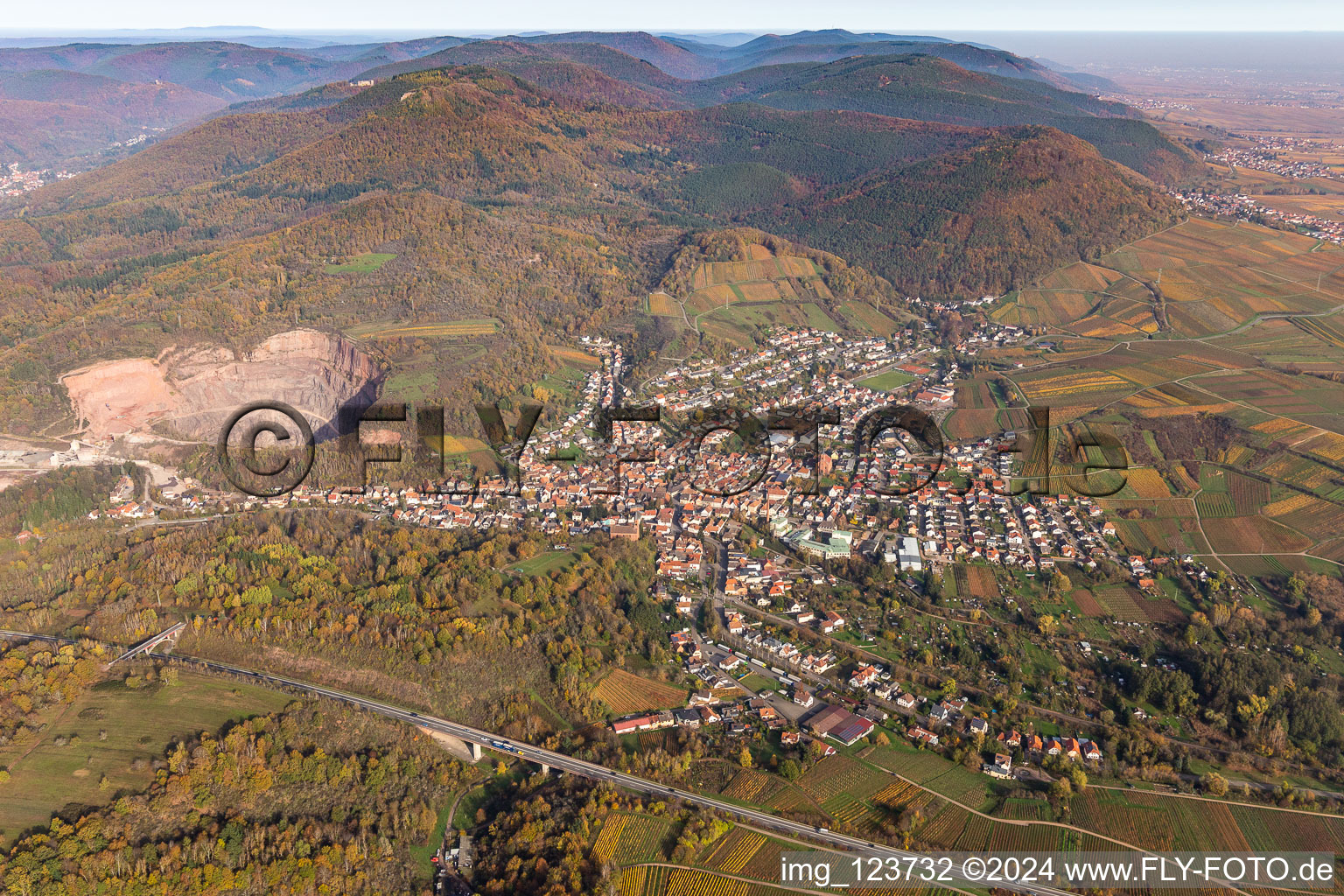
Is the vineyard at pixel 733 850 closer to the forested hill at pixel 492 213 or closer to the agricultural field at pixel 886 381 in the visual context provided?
the forested hill at pixel 492 213

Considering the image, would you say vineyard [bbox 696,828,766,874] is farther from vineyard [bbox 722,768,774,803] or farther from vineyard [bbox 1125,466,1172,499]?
vineyard [bbox 1125,466,1172,499]

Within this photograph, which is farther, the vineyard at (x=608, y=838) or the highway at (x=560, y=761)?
the highway at (x=560, y=761)

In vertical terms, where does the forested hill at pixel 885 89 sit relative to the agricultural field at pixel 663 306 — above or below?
above

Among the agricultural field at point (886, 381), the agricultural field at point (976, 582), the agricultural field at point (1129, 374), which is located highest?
the agricultural field at point (1129, 374)

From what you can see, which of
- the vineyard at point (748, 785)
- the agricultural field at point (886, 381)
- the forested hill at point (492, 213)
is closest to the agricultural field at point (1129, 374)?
the agricultural field at point (886, 381)

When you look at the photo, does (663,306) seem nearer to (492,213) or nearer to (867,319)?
(867,319)

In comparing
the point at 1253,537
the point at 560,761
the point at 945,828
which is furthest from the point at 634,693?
the point at 1253,537
